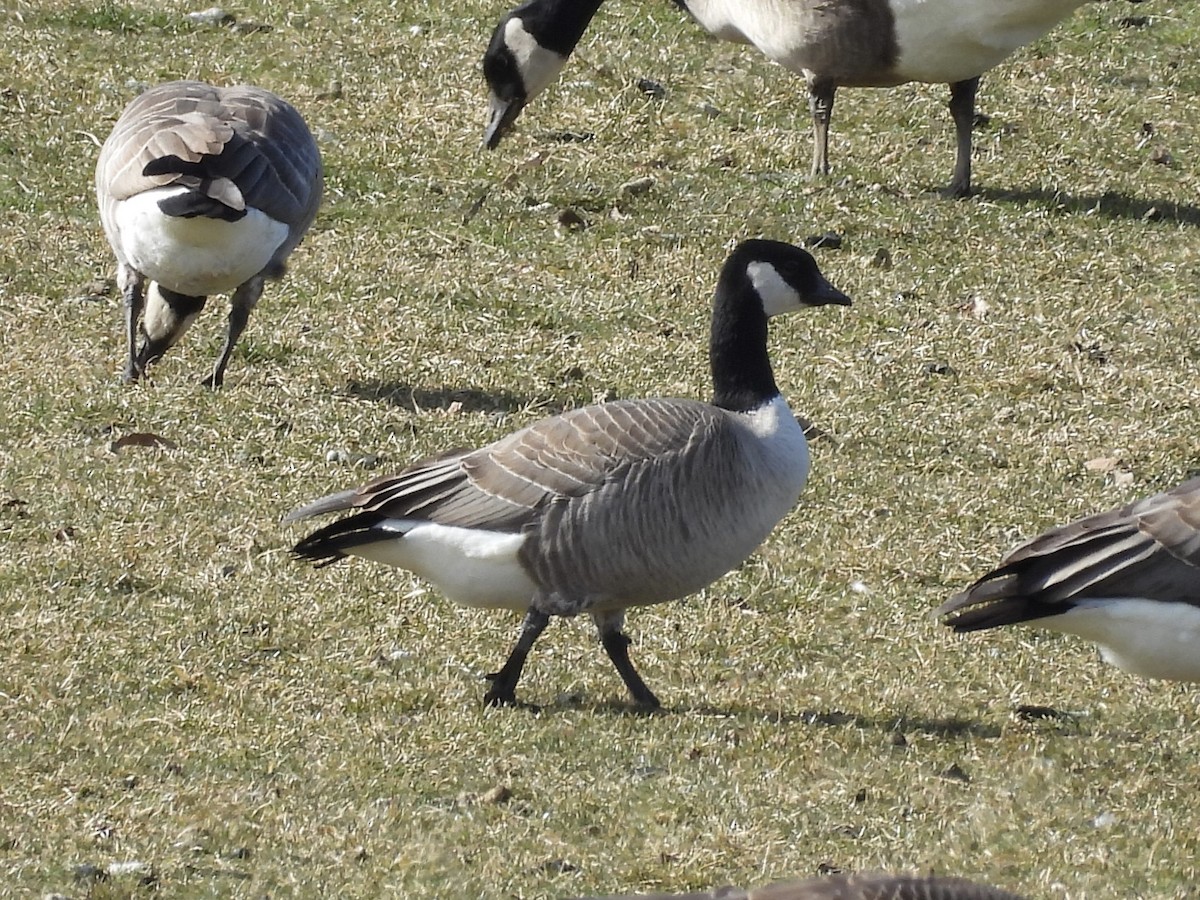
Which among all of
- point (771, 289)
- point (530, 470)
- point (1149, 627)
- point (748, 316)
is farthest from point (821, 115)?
point (1149, 627)

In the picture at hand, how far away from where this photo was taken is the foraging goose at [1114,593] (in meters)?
5.37

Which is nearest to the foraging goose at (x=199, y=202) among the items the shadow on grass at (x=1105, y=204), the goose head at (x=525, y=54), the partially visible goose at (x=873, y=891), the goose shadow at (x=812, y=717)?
the goose head at (x=525, y=54)

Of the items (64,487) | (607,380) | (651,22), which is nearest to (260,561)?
(64,487)

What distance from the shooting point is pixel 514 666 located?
18.6ft

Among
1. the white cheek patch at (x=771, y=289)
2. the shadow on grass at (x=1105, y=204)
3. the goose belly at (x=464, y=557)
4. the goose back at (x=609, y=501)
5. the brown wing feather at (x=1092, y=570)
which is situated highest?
the white cheek patch at (x=771, y=289)

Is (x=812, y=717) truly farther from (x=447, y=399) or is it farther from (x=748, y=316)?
(x=447, y=399)

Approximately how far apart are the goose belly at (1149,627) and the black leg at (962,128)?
18.4 ft

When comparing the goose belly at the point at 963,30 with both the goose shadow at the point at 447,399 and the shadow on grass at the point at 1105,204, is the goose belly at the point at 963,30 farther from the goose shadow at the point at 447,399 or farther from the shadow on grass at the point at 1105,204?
the goose shadow at the point at 447,399

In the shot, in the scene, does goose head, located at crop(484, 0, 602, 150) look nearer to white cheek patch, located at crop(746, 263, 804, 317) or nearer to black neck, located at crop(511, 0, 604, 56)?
black neck, located at crop(511, 0, 604, 56)

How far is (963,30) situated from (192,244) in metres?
4.50

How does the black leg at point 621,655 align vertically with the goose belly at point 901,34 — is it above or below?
below

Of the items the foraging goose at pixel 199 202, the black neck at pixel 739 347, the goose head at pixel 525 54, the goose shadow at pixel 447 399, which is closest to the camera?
the black neck at pixel 739 347

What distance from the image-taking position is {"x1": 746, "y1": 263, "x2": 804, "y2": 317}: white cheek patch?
20.7ft

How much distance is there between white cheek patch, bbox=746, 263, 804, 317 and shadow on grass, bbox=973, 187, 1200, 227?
456cm
